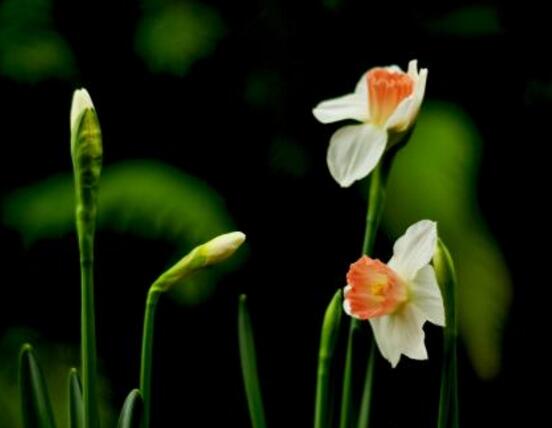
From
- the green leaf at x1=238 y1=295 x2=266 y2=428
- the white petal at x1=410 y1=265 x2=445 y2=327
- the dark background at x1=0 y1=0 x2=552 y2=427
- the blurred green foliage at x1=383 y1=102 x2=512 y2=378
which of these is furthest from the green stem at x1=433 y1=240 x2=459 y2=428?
the dark background at x1=0 y1=0 x2=552 y2=427

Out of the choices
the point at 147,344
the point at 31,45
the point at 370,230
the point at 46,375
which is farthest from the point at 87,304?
the point at 31,45

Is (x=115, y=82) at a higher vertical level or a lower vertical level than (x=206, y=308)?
higher

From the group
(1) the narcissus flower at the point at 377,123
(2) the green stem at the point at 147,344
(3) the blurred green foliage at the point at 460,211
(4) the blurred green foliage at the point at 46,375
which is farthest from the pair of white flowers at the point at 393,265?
(4) the blurred green foliage at the point at 46,375

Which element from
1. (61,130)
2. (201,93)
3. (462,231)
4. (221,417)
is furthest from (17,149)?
(462,231)

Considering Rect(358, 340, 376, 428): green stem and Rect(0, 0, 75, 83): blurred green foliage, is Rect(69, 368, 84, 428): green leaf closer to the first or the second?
Rect(358, 340, 376, 428): green stem

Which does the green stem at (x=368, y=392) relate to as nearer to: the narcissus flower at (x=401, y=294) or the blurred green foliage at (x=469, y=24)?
the narcissus flower at (x=401, y=294)

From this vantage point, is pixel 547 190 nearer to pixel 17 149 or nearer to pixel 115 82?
pixel 115 82
